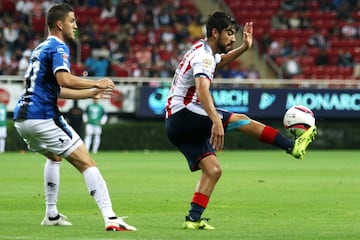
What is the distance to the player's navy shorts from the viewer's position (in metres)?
11.3

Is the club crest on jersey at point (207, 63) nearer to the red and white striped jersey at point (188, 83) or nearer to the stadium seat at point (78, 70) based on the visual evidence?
the red and white striped jersey at point (188, 83)

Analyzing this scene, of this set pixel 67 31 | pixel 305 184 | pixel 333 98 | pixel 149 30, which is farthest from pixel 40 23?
pixel 67 31

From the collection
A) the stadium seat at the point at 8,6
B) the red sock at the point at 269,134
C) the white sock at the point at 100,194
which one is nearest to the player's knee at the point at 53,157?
the white sock at the point at 100,194

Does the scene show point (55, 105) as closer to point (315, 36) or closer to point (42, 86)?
point (42, 86)

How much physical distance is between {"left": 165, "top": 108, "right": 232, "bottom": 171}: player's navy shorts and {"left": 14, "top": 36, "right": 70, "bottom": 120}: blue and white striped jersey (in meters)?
1.25

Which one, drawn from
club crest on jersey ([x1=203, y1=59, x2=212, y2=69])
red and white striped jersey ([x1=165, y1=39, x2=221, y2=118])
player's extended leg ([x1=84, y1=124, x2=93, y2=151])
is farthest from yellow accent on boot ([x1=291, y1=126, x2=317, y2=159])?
player's extended leg ([x1=84, y1=124, x2=93, y2=151])

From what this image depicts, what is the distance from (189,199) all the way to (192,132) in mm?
4749

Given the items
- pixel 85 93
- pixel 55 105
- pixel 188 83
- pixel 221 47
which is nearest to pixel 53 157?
pixel 55 105

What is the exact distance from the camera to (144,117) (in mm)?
36344

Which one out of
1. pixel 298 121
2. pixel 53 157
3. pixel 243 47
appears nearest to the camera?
pixel 298 121

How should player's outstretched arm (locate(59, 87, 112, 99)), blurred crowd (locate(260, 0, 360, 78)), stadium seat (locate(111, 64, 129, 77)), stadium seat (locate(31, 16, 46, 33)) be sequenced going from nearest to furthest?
1. player's outstretched arm (locate(59, 87, 112, 99))
2. stadium seat (locate(111, 64, 129, 77))
3. stadium seat (locate(31, 16, 46, 33))
4. blurred crowd (locate(260, 0, 360, 78))

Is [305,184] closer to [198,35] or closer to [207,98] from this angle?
[207,98]

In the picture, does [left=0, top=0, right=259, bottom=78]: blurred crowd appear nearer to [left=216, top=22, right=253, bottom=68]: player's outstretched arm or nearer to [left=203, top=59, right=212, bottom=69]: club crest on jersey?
[left=216, top=22, right=253, bottom=68]: player's outstretched arm

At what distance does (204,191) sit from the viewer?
37.2ft
